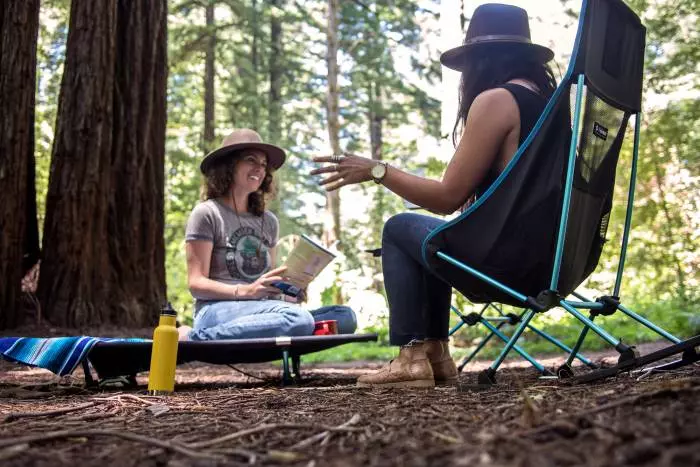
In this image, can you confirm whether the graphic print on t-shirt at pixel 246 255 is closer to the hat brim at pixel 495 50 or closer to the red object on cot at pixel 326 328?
the red object on cot at pixel 326 328

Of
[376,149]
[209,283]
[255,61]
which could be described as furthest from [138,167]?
[376,149]

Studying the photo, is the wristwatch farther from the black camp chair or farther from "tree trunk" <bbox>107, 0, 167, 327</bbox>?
"tree trunk" <bbox>107, 0, 167, 327</bbox>

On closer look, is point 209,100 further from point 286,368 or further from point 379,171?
point 379,171

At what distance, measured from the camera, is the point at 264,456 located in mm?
1377

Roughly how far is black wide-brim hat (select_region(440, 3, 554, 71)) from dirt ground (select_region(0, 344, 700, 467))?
126 cm

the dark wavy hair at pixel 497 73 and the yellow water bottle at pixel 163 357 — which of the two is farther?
the yellow water bottle at pixel 163 357

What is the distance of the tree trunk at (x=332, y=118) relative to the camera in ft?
36.5

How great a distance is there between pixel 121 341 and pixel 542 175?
6.38 ft

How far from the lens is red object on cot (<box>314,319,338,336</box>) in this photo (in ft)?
12.0

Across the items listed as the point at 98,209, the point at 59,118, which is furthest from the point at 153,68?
the point at 98,209

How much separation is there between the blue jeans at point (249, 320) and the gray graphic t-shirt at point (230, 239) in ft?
0.73

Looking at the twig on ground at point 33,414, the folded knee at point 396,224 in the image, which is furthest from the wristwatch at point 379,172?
the twig on ground at point 33,414

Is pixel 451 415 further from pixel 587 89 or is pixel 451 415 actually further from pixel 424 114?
pixel 424 114

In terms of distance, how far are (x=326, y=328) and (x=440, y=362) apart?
2.75 feet
